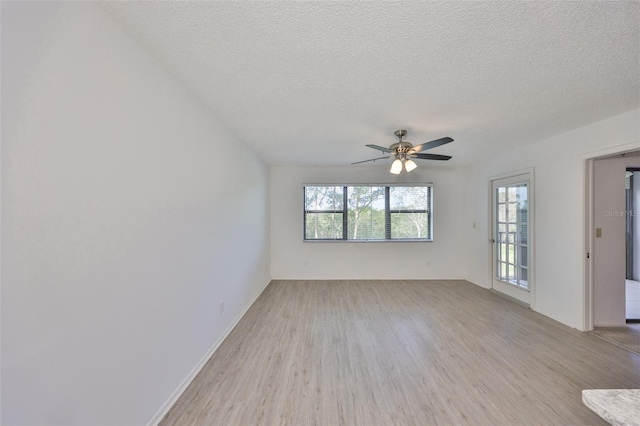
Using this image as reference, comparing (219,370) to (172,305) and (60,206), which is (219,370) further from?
(60,206)

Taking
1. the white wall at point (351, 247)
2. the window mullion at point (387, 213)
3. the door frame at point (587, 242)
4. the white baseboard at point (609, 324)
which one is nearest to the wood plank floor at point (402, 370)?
the door frame at point (587, 242)

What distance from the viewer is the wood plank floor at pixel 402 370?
1.60 m

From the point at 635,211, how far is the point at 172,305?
754 centimetres

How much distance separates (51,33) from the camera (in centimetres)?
94

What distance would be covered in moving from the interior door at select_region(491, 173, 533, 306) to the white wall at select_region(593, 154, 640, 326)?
0.62 metres

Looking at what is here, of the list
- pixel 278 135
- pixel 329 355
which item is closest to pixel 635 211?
pixel 329 355

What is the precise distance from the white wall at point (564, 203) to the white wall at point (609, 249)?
25cm

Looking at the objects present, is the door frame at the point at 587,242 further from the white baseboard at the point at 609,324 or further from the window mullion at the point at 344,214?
the window mullion at the point at 344,214

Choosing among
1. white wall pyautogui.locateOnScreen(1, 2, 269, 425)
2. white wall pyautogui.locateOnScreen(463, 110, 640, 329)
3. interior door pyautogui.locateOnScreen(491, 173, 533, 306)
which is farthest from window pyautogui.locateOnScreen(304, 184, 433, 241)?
white wall pyautogui.locateOnScreen(1, 2, 269, 425)

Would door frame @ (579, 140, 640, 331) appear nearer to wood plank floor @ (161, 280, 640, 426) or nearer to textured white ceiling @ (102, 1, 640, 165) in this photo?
wood plank floor @ (161, 280, 640, 426)

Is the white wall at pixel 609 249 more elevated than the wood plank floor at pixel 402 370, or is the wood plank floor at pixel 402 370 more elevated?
the white wall at pixel 609 249

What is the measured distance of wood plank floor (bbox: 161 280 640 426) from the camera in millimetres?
1604

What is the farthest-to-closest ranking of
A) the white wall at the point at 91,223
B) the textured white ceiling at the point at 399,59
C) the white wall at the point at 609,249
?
the white wall at the point at 609,249
the textured white ceiling at the point at 399,59
the white wall at the point at 91,223

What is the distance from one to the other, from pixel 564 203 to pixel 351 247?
10.7ft
